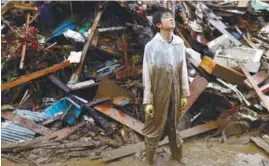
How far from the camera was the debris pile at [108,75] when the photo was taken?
7500mm

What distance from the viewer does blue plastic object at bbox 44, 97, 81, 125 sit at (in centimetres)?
780

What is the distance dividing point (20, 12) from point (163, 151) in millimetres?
5253

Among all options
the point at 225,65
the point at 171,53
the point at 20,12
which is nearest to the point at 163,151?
the point at 171,53

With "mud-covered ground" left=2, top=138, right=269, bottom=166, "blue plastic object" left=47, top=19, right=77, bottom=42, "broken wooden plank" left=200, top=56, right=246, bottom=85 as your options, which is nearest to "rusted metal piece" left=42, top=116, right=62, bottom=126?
"mud-covered ground" left=2, top=138, right=269, bottom=166

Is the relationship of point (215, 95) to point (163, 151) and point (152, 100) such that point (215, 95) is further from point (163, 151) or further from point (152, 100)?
point (152, 100)

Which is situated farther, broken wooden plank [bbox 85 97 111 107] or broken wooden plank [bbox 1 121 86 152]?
broken wooden plank [bbox 85 97 111 107]

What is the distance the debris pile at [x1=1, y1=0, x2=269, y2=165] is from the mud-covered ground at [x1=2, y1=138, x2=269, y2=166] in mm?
162

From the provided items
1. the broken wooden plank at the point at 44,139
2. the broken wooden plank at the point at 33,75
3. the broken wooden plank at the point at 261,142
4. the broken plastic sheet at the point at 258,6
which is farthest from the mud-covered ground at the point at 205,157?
the broken plastic sheet at the point at 258,6

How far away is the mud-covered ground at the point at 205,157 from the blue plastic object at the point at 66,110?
108 centimetres

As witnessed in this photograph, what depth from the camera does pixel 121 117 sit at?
7.69 metres

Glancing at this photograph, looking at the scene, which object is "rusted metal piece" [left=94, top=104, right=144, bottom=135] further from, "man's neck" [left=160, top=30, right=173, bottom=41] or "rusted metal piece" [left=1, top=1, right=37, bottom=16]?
"rusted metal piece" [left=1, top=1, right=37, bottom=16]

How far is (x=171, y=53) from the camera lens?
584cm

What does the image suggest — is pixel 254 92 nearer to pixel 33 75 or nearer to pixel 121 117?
pixel 121 117

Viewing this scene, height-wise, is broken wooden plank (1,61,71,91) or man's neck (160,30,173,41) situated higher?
man's neck (160,30,173,41)
